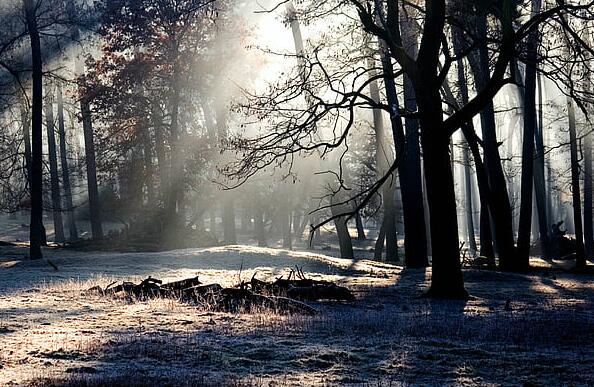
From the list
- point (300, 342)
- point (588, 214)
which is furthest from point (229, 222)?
point (300, 342)

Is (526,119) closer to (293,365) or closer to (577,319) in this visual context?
(577,319)

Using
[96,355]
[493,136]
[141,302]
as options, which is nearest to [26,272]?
[141,302]

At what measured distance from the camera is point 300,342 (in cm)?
836

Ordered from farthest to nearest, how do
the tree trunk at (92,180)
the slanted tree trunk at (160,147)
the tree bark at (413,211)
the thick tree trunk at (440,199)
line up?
the tree trunk at (92,180)
the slanted tree trunk at (160,147)
the tree bark at (413,211)
the thick tree trunk at (440,199)

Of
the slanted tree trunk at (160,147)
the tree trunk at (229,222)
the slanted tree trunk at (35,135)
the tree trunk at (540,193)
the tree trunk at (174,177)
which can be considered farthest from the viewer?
the tree trunk at (229,222)

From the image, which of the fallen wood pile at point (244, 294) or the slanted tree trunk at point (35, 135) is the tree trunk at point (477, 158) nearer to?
the fallen wood pile at point (244, 294)

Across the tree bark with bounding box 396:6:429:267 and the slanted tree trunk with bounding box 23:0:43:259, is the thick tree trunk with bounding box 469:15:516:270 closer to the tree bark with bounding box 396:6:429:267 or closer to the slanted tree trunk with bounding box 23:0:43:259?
the tree bark with bounding box 396:6:429:267

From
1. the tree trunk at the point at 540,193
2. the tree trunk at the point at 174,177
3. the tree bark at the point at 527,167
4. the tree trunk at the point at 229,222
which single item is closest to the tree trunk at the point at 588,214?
the tree trunk at the point at 540,193

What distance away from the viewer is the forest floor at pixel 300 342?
6660 mm

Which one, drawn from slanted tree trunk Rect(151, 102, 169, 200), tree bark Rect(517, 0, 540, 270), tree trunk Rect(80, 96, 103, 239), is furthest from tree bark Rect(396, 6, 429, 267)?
tree trunk Rect(80, 96, 103, 239)

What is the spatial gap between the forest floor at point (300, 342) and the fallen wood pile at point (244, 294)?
0.40 meters

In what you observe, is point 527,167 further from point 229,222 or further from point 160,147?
point 229,222

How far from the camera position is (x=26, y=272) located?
763 inches

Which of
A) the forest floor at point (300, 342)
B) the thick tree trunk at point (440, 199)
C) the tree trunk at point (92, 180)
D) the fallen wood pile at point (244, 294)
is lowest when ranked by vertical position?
the forest floor at point (300, 342)
